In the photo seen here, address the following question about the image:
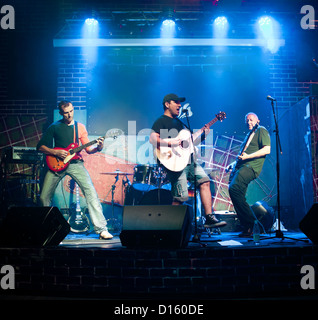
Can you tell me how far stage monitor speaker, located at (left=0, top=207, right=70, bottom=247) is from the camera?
391 cm

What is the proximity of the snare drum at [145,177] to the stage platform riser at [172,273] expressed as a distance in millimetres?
2812

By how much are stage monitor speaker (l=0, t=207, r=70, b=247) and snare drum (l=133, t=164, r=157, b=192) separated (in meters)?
2.43

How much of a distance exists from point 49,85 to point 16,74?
0.81m

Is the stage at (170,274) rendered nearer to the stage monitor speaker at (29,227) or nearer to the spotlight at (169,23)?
the stage monitor speaker at (29,227)

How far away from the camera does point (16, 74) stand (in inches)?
316

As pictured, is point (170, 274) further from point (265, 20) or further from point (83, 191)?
point (265, 20)

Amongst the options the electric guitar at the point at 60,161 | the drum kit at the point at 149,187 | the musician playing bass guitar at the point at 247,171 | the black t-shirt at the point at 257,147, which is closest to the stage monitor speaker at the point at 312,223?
the musician playing bass guitar at the point at 247,171

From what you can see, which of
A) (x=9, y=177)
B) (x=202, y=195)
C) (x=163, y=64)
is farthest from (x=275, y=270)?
(x=9, y=177)

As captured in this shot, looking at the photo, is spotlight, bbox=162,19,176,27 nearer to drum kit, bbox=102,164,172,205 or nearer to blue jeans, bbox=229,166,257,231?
drum kit, bbox=102,164,172,205

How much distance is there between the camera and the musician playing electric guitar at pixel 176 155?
4.75m

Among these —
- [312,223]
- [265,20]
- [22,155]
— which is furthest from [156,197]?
[265,20]

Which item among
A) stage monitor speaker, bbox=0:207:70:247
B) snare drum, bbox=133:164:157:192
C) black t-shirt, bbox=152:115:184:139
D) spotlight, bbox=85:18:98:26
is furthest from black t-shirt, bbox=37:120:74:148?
spotlight, bbox=85:18:98:26

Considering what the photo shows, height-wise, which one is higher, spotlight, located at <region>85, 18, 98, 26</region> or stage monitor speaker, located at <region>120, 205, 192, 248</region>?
spotlight, located at <region>85, 18, 98, 26</region>
